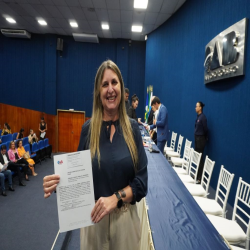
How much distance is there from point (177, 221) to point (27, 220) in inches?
110

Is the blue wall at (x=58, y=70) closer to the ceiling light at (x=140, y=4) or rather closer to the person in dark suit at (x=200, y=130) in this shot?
the ceiling light at (x=140, y=4)

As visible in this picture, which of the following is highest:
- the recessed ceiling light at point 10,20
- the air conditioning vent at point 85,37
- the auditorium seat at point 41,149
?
the recessed ceiling light at point 10,20

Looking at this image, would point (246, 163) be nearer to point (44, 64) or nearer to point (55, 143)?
point (55, 143)

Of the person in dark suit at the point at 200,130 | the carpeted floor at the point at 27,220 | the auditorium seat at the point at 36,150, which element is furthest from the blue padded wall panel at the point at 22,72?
the person in dark suit at the point at 200,130

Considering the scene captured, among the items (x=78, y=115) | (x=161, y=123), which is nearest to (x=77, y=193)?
(x=161, y=123)

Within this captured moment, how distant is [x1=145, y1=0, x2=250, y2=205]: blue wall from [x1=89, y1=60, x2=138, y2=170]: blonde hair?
2.53m

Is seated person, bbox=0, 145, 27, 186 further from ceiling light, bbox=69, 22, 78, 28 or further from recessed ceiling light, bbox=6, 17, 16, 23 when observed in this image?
recessed ceiling light, bbox=6, 17, 16, 23

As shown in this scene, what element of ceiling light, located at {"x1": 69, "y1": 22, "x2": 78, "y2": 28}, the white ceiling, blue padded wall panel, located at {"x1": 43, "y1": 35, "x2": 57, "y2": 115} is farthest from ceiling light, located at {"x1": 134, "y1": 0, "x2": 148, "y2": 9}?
blue padded wall panel, located at {"x1": 43, "y1": 35, "x2": 57, "y2": 115}

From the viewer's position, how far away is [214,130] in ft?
13.1

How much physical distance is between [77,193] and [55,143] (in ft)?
27.0

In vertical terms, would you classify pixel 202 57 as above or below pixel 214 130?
above

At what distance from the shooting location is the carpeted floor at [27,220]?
8.73 ft

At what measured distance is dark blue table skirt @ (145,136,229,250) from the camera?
1.10 metres

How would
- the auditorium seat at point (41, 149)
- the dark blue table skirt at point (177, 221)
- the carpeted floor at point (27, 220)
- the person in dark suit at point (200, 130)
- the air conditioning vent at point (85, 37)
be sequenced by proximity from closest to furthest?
the dark blue table skirt at point (177, 221), the carpeted floor at point (27, 220), the person in dark suit at point (200, 130), the auditorium seat at point (41, 149), the air conditioning vent at point (85, 37)
